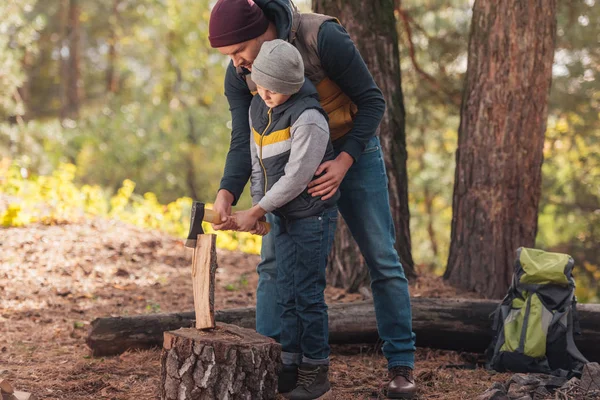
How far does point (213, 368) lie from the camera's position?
10.1 feet

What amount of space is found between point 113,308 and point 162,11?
16.0 meters

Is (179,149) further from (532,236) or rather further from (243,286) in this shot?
(532,236)

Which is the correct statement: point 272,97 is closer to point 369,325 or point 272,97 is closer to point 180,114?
point 369,325

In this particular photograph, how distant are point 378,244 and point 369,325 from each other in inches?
43.0

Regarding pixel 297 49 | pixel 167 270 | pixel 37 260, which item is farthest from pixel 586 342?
pixel 37 260

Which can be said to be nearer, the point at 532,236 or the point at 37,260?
the point at 532,236

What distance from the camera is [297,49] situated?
3109mm

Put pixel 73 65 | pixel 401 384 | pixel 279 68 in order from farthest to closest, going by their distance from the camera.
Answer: pixel 73 65 → pixel 401 384 → pixel 279 68

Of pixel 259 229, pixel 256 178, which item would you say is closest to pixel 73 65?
pixel 256 178

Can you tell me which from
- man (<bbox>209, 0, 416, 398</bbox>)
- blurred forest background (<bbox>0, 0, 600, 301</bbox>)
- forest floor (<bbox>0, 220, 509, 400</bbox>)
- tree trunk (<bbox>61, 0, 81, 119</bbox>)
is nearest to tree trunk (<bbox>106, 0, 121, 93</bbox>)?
blurred forest background (<bbox>0, 0, 600, 301</bbox>)

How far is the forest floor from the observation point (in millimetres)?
3674

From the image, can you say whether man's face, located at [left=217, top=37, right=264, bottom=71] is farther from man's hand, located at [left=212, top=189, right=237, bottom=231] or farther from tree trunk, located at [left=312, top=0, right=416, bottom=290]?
tree trunk, located at [left=312, top=0, right=416, bottom=290]

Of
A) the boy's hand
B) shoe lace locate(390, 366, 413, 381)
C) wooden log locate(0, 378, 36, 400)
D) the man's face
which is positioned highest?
the man's face

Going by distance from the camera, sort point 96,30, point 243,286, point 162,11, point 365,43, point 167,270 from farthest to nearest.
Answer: point 96,30 → point 162,11 → point 167,270 → point 243,286 → point 365,43
